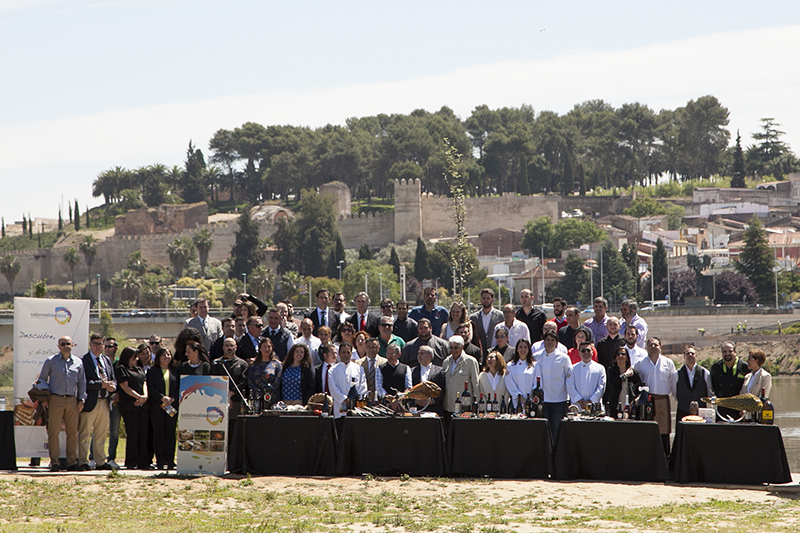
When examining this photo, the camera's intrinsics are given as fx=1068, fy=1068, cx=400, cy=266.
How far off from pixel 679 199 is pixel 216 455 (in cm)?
9587

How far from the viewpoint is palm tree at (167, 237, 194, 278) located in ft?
265

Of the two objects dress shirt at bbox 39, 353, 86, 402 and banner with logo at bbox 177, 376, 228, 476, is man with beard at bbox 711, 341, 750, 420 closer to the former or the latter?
banner with logo at bbox 177, 376, 228, 476

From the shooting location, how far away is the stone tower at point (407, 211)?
89688mm

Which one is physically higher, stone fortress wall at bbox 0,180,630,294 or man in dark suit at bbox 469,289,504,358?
stone fortress wall at bbox 0,180,630,294

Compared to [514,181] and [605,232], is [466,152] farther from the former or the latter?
[605,232]

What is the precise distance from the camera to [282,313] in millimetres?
11273

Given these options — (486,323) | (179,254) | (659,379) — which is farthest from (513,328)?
(179,254)

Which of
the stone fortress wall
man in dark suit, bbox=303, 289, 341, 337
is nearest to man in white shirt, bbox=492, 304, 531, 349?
man in dark suit, bbox=303, 289, 341, 337

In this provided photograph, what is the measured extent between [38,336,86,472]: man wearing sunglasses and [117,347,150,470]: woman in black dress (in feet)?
1.23

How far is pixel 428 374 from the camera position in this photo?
395 inches

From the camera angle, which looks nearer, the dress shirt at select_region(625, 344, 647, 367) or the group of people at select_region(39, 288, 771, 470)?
the group of people at select_region(39, 288, 771, 470)

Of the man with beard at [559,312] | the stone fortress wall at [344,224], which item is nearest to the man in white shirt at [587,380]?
the man with beard at [559,312]

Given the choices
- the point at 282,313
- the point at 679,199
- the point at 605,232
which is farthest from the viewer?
the point at 679,199

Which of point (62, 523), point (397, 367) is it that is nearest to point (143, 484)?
point (62, 523)
